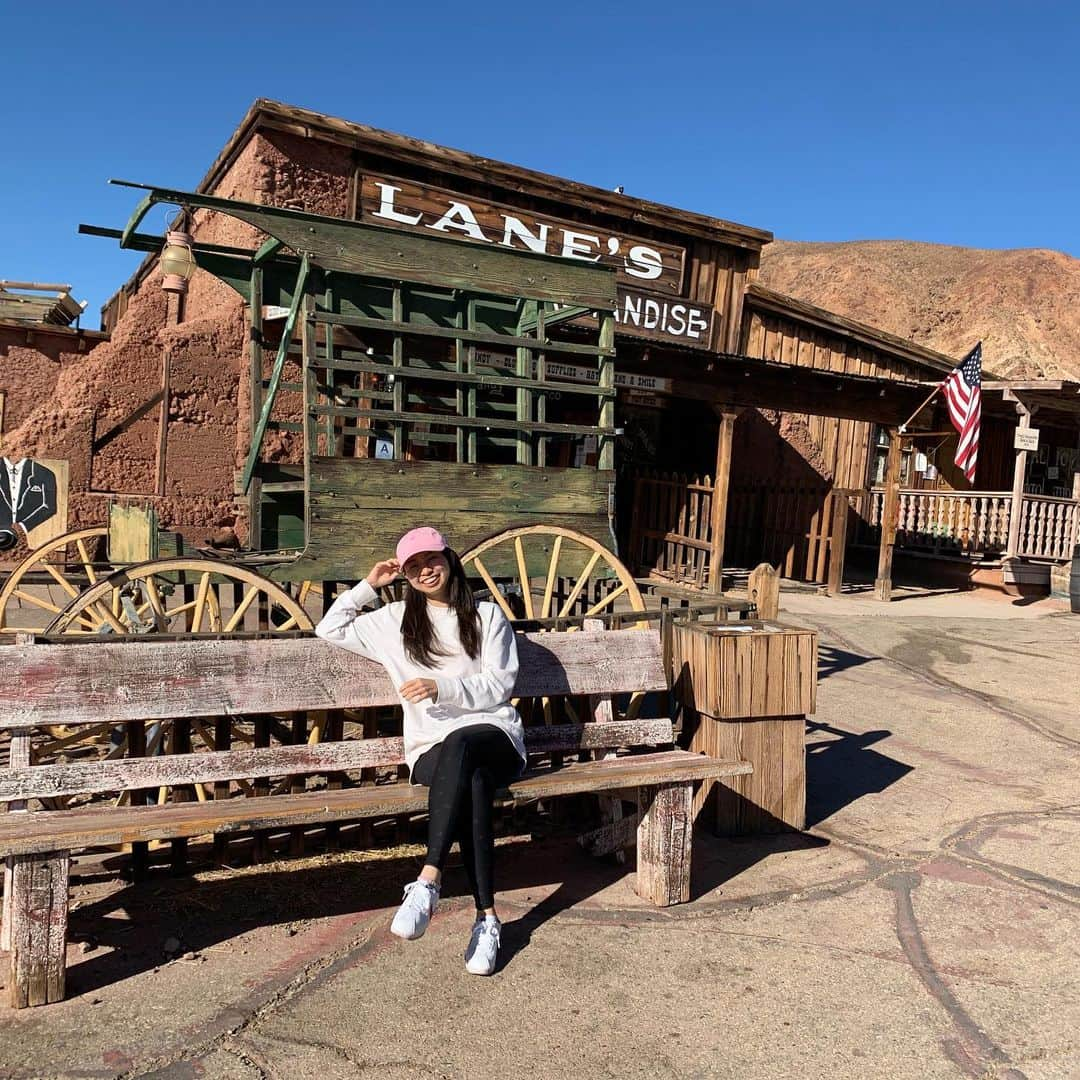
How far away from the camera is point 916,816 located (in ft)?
15.9

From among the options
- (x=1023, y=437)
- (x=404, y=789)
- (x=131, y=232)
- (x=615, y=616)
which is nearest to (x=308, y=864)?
(x=404, y=789)

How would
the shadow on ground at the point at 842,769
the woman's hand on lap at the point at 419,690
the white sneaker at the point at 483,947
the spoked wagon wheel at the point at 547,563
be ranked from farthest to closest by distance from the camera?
the spoked wagon wheel at the point at 547,563
the shadow on ground at the point at 842,769
the woman's hand on lap at the point at 419,690
the white sneaker at the point at 483,947

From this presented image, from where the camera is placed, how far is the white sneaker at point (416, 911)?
3146mm

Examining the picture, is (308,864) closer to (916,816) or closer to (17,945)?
(17,945)

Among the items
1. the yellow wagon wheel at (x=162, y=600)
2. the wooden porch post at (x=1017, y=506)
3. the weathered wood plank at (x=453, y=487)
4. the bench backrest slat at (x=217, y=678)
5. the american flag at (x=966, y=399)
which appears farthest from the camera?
the wooden porch post at (x=1017, y=506)

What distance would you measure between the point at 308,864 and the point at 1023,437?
14161mm

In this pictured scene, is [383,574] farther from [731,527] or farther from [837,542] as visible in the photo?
[731,527]

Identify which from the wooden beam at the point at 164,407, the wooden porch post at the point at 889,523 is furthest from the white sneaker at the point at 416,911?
the wooden porch post at the point at 889,523

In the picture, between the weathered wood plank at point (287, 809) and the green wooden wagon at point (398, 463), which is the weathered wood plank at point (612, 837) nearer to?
the weathered wood plank at point (287, 809)

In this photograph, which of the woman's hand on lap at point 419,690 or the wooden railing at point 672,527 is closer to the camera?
the woman's hand on lap at point 419,690

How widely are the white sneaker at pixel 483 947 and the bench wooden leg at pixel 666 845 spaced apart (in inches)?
29.1

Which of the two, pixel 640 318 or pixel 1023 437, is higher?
pixel 640 318

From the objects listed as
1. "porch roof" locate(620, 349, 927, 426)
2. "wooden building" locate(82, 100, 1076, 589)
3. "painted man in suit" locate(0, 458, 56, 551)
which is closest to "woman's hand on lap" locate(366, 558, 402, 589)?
"wooden building" locate(82, 100, 1076, 589)

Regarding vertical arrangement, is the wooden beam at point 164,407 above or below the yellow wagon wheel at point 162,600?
above
